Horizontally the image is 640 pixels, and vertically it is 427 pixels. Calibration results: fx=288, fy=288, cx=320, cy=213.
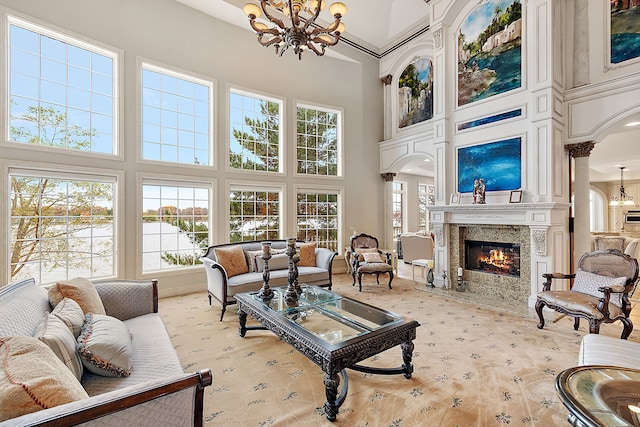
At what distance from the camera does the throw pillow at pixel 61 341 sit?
1385mm

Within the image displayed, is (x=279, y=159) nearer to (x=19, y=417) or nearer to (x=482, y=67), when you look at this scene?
(x=482, y=67)

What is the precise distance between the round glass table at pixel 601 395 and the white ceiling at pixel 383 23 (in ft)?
19.2

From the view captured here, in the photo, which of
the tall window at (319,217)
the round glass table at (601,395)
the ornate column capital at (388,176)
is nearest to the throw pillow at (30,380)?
the round glass table at (601,395)

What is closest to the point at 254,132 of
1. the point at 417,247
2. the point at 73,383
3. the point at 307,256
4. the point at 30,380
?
the point at 307,256

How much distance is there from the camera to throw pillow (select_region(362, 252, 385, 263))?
5.43 meters

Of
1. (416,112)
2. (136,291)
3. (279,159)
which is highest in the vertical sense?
(416,112)

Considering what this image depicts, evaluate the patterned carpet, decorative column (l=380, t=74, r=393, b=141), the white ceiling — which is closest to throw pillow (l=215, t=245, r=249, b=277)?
the patterned carpet

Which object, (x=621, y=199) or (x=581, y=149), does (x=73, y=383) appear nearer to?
(x=581, y=149)

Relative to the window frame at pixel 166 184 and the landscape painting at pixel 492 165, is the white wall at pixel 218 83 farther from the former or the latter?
the landscape painting at pixel 492 165

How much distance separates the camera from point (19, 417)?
90 centimetres

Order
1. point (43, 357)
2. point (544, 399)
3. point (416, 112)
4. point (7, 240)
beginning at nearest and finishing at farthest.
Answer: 1. point (43, 357)
2. point (544, 399)
3. point (7, 240)
4. point (416, 112)

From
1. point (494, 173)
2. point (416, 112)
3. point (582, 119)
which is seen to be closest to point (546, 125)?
point (582, 119)

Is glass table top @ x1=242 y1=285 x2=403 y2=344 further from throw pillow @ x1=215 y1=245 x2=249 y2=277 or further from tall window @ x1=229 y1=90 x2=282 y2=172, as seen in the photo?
tall window @ x1=229 y1=90 x2=282 y2=172

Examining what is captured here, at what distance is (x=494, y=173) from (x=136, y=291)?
17.0 ft
